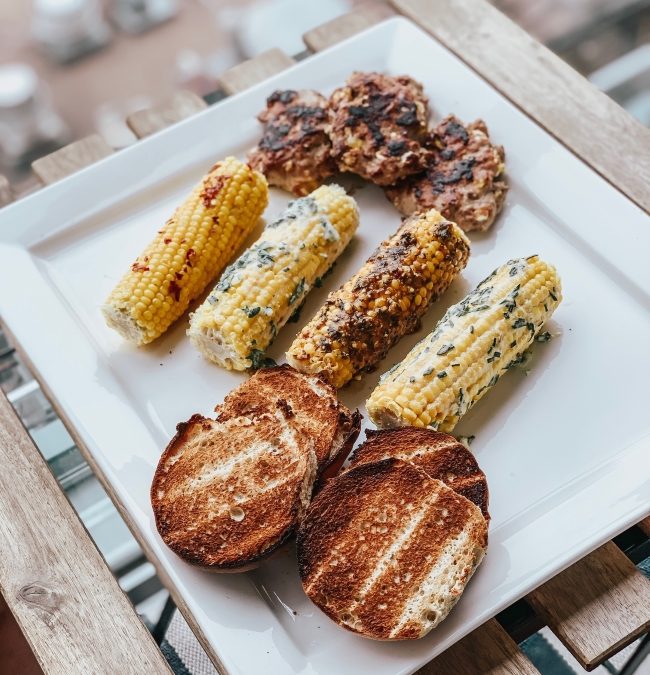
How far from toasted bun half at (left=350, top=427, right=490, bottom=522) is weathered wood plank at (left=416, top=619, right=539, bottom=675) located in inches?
10.4

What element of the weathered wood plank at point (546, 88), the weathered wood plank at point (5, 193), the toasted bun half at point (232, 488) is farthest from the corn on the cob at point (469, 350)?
the weathered wood plank at point (5, 193)

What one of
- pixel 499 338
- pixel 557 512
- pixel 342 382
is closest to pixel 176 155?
pixel 342 382

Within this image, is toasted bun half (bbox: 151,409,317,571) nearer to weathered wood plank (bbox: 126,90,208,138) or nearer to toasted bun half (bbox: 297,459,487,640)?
toasted bun half (bbox: 297,459,487,640)

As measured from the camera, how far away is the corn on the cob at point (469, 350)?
2.08 meters

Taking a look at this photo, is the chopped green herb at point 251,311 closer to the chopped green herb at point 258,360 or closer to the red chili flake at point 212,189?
the chopped green herb at point 258,360

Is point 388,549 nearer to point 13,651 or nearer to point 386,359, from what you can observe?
point 386,359

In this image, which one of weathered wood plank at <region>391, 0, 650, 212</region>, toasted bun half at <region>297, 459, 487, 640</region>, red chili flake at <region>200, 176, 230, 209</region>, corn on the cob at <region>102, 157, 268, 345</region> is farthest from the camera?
weathered wood plank at <region>391, 0, 650, 212</region>

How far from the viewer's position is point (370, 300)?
7.37ft

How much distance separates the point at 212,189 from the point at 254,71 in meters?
0.79

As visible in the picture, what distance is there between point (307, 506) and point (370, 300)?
0.57 m

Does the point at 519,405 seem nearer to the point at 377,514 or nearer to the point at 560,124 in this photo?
the point at 377,514

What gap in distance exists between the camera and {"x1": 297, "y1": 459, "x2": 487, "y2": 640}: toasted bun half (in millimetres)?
1803

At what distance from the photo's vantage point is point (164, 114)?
302cm

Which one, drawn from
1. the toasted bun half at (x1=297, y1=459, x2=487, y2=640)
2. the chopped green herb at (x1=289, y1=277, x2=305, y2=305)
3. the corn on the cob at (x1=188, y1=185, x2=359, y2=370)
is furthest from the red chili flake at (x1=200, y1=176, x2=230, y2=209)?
the toasted bun half at (x1=297, y1=459, x2=487, y2=640)
